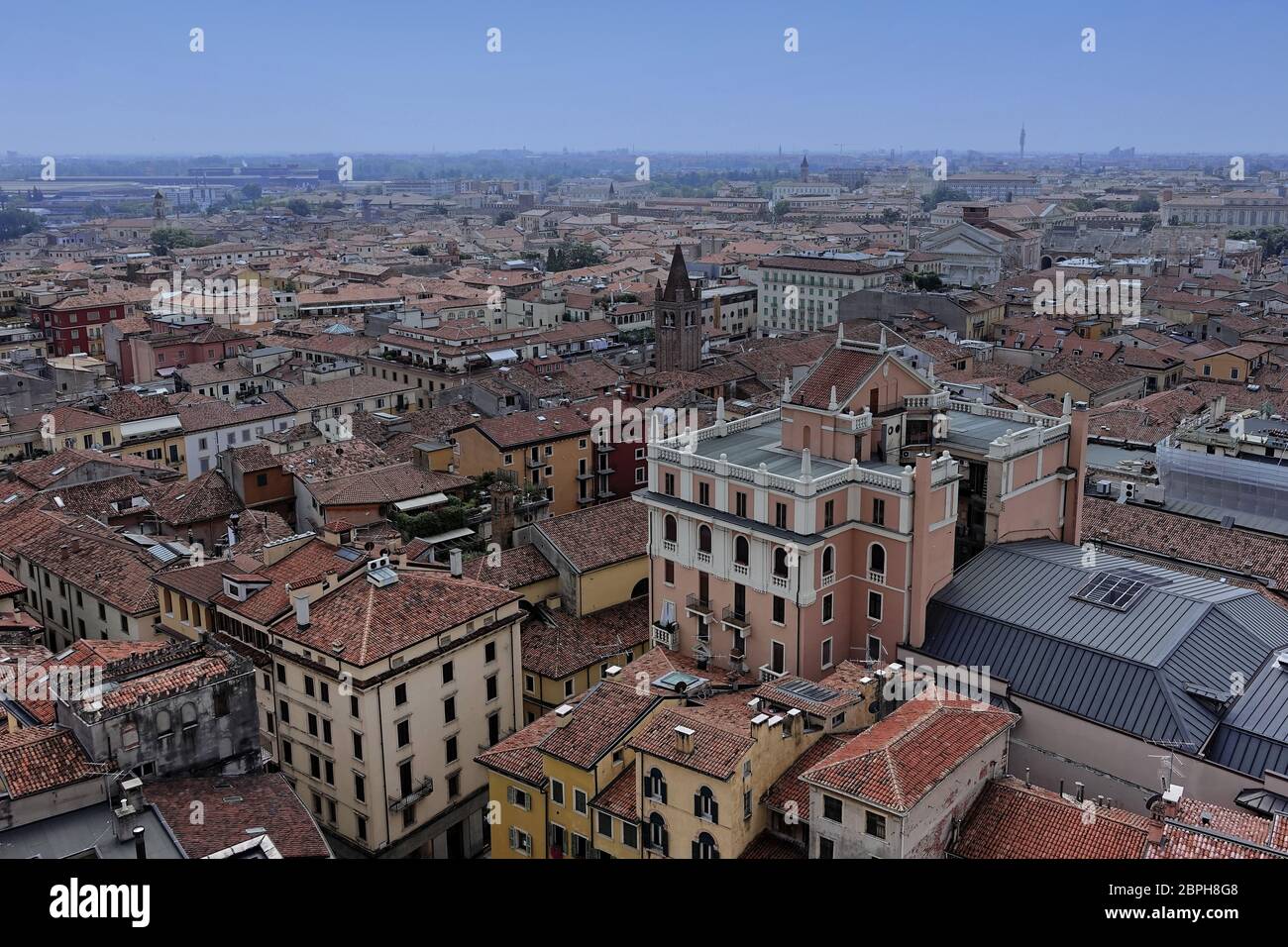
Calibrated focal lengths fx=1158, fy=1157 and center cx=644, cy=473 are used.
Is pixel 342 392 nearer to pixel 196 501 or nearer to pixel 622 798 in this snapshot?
pixel 196 501

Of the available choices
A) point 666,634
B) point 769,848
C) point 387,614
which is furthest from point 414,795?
point 769,848

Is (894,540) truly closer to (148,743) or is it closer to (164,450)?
(148,743)

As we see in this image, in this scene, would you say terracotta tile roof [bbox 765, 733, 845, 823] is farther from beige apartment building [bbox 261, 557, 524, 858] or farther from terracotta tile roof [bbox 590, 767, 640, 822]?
beige apartment building [bbox 261, 557, 524, 858]

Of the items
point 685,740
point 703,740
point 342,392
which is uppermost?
point 342,392

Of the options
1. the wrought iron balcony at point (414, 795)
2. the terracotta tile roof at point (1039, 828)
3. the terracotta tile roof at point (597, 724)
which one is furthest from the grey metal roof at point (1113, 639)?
the wrought iron balcony at point (414, 795)

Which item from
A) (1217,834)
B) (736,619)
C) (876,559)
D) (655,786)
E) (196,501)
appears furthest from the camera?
(196,501)
